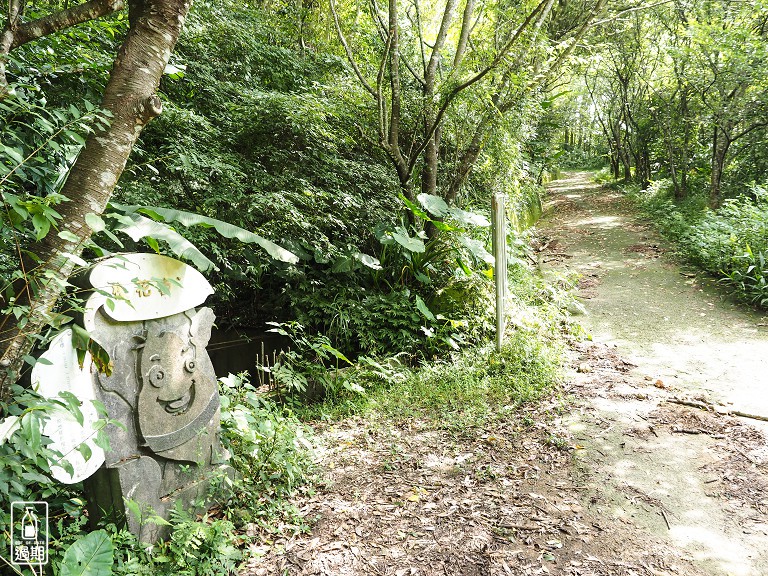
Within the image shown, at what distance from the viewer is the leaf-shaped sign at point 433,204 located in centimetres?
640

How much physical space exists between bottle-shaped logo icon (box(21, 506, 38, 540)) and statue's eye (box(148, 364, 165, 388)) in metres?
0.77

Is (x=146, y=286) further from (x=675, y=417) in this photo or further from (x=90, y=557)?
(x=675, y=417)

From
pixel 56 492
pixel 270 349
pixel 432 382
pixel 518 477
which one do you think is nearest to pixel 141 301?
pixel 56 492

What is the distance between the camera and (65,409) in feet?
7.58

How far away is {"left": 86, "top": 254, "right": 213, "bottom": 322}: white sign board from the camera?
2.48 m

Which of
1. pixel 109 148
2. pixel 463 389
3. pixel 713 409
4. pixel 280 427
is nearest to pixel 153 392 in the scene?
pixel 280 427

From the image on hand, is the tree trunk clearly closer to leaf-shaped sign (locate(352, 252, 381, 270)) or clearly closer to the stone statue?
the stone statue

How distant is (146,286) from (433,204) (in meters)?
4.35

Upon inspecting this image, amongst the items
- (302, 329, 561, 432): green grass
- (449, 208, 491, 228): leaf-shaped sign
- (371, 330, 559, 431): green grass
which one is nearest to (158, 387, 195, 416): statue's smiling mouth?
(302, 329, 561, 432): green grass

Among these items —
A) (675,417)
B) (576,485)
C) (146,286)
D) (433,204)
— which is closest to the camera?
(146,286)

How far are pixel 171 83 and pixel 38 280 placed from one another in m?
4.81

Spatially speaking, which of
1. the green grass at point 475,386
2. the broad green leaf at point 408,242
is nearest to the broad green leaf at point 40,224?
the green grass at point 475,386

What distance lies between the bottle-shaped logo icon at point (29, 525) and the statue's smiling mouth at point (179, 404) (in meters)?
0.76

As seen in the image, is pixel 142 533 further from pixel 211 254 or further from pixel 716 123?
pixel 716 123
